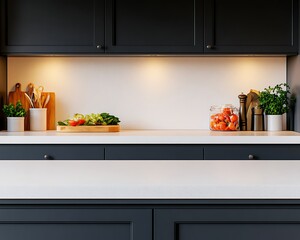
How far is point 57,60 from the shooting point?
12.7ft

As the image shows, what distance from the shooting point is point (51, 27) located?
138 inches

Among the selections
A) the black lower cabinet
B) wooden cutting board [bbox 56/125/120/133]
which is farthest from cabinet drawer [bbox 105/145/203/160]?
the black lower cabinet

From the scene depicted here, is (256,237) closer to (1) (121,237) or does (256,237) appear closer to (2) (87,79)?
(1) (121,237)

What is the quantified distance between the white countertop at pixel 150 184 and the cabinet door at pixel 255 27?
206 centimetres

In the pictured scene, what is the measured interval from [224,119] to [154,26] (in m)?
0.88

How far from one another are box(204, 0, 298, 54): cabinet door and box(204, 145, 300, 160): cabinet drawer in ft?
2.56

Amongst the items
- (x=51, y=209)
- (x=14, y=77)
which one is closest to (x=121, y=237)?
(x=51, y=209)

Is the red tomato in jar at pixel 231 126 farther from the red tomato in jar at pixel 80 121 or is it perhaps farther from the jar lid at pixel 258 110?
the red tomato in jar at pixel 80 121

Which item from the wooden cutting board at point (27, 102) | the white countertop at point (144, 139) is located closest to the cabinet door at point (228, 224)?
the white countertop at point (144, 139)

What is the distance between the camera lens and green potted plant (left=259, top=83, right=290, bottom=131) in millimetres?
3668

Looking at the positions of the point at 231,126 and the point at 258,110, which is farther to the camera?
the point at 258,110

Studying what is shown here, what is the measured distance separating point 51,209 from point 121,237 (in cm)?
21

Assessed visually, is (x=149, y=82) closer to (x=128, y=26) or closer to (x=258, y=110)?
(x=128, y=26)

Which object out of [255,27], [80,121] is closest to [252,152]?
[255,27]
